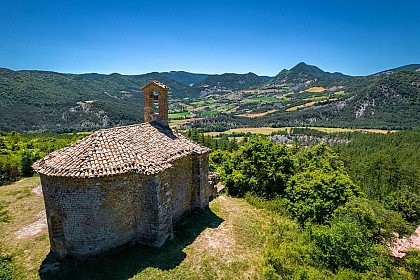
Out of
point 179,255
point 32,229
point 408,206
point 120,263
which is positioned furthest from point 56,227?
point 408,206

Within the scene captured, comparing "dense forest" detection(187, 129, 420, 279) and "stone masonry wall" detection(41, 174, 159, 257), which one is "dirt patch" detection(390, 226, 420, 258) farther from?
"stone masonry wall" detection(41, 174, 159, 257)

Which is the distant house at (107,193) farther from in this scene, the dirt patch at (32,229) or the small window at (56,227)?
the dirt patch at (32,229)

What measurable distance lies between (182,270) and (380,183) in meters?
50.4

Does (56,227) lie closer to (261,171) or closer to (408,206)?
(261,171)

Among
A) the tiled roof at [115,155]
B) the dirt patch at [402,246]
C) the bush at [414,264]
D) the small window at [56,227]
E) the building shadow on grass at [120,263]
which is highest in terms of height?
the tiled roof at [115,155]

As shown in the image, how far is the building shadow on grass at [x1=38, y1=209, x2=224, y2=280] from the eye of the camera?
11.8 meters

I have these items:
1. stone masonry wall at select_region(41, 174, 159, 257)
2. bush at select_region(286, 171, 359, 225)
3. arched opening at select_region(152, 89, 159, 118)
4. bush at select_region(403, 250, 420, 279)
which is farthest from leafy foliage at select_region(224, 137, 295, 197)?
bush at select_region(403, 250, 420, 279)

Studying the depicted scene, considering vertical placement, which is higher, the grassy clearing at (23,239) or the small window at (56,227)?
the small window at (56,227)

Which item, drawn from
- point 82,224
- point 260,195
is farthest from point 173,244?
point 260,195

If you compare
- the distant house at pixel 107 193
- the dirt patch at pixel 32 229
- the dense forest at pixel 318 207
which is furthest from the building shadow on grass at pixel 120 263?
the dirt patch at pixel 32 229

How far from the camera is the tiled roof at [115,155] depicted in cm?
1217

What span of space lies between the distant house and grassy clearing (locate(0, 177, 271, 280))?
2.26ft

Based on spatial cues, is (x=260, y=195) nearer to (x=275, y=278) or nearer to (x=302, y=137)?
(x=275, y=278)

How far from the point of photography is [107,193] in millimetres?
12523
